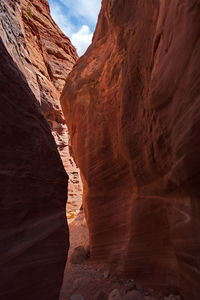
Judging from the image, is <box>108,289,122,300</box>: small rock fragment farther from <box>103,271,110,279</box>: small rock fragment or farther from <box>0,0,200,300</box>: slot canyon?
<box>103,271,110,279</box>: small rock fragment

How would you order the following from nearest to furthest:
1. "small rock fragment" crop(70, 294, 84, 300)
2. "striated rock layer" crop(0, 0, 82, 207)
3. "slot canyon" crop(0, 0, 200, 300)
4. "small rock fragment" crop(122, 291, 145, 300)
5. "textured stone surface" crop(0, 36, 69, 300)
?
1. "textured stone surface" crop(0, 36, 69, 300)
2. "slot canyon" crop(0, 0, 200, 300)
3. "small rock fragment" crop(122, 291, 145, 300)
4. "small rock fragment" crop(70, 294, 84, 300)
5. "striated rock layer" crop(0, 0, 82, 207)

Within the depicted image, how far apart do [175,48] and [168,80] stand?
0.43 meters

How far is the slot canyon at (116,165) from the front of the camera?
8.95ft

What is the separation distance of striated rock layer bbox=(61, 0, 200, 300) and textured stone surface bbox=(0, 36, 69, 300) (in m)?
1.85

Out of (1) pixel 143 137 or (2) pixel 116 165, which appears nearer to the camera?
(1) pixel 143 137

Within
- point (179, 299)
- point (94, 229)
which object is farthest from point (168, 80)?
point (94, 229)

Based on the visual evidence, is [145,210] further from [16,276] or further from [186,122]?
[16,276]

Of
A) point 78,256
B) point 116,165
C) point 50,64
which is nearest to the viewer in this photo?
point 116,165

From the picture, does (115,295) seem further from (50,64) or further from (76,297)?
(50,64)

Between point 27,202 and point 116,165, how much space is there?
12.6ft

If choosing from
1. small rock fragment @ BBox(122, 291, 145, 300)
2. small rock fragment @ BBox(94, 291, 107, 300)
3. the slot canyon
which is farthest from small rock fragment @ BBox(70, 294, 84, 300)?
small rock fragment @ BBox(122, 291, 145, 300)

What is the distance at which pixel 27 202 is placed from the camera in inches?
109

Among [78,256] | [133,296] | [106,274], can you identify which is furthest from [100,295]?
[78,256]

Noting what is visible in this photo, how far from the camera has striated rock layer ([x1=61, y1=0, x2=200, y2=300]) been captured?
3.13m
